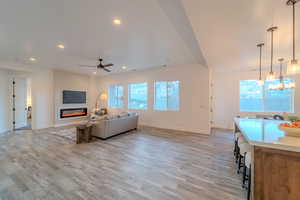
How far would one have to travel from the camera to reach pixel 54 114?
260 inches

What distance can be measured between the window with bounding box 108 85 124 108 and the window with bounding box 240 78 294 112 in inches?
245

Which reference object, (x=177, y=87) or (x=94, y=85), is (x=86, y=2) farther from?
(x=94, y=85)

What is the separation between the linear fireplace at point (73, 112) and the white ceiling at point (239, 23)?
720 cm

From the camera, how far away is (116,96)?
8211 millimetres

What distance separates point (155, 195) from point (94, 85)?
26.6ft

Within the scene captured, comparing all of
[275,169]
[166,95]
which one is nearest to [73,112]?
[166,95]

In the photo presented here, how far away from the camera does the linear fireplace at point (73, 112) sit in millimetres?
6977

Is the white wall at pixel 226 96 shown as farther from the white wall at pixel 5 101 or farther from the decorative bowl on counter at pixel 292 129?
the white wall at pixel 5 101

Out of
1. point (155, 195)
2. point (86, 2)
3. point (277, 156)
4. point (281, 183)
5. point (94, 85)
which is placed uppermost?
point (86, 2)

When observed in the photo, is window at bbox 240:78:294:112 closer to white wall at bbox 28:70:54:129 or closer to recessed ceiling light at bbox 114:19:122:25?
recessed ceiling light at bbox 114:19:122:25

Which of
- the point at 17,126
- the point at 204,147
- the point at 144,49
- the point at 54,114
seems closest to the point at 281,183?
the point at 204,147

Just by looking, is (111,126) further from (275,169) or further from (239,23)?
(239,23)

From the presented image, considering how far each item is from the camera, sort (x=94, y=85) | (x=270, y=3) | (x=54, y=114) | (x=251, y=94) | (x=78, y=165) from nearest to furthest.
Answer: (x=270, y=3)
(x=78, y=165)
(x=251, y=94)
(x=54, y=114)
(x=94, y=85)

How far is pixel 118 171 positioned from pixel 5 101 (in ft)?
20.5
